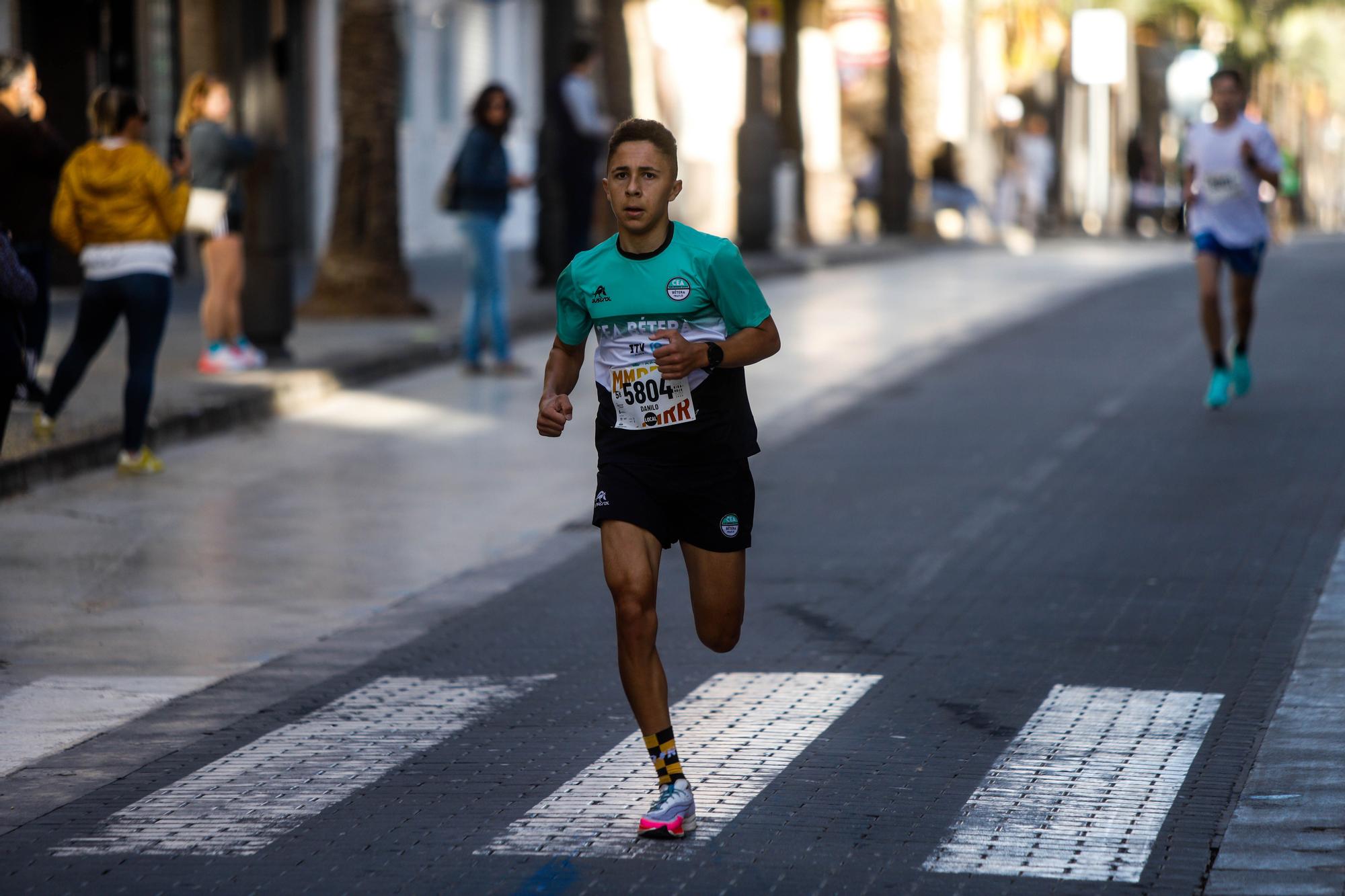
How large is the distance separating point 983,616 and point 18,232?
5.92m

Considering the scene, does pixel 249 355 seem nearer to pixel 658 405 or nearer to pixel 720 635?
pixel 720 635

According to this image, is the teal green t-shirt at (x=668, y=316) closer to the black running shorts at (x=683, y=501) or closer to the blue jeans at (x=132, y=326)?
the black running shorts at (x=683, y=501)

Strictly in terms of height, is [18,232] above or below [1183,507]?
above

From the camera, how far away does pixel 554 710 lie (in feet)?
22.4

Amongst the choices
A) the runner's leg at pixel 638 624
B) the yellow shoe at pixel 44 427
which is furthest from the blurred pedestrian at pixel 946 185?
the runner's leg at pixel 638 624

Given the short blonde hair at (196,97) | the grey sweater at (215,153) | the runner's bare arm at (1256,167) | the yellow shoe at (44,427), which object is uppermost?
the short blonde hair at (196,97)

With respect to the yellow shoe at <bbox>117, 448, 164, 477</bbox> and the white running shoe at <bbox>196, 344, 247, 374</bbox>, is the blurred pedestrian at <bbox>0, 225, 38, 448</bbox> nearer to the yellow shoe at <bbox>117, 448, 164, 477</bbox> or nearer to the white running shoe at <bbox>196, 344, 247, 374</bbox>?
the yellow shoe at <bbox>117, 448, 164, 477</bbox>

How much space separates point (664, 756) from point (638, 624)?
1.00ft

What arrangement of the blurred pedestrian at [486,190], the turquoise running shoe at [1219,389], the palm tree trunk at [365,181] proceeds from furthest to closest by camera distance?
the palm tree trunk at [365,181] → the blurred pedestrian at [486,190] → the turquoise running shoe at [1219,389]

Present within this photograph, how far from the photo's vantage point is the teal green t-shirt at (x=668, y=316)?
Result: 5566mm

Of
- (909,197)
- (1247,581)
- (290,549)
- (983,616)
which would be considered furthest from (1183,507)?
(909,197)

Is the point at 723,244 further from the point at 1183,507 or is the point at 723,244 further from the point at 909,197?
the point at 909,197

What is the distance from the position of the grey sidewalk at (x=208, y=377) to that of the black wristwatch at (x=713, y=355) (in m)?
6.07

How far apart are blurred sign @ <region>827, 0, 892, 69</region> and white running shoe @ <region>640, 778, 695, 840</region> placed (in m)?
35.5
